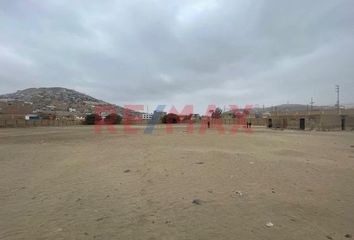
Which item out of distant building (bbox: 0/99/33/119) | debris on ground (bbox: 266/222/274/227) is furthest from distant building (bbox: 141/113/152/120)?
debris on ground (bbox: 266/222/274/227)

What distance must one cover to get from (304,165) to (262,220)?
6.72 meters

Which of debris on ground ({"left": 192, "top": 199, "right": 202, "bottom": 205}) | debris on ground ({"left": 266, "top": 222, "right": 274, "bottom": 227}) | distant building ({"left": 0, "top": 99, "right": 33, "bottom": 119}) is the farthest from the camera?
distant building ({"left": 0, "top": 99, "right": 33, "bottom": 119})

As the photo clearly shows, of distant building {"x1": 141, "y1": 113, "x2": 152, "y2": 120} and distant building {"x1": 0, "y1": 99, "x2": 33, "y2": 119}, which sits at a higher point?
distant building {"x1": 0, "y1": 99, "x2": 33, "y2": 119}

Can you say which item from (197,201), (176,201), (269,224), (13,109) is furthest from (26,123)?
(269,224)

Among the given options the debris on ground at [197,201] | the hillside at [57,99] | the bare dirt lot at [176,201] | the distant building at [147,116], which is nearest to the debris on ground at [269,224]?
the bare dirt lot at [176,201]

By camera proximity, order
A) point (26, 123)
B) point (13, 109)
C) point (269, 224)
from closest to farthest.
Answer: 1. point (269, 224)
2. point (26, 123)
3. point (13, 109)

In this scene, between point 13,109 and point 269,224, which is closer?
point 269,224

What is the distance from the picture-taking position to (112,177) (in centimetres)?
890

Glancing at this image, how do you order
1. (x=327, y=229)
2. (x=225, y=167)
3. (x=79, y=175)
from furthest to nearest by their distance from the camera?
(x=225, y=167)
(x=79, y=175)
(x=327, y=229)

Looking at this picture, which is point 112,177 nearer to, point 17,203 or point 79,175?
point 79,175

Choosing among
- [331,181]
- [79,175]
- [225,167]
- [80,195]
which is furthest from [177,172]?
[331,181]

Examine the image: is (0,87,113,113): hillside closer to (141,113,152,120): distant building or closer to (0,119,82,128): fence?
(141,113,152,120): distant building

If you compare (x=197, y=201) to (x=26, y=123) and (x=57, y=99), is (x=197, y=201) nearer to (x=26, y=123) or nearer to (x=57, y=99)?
(x=26, y=123)

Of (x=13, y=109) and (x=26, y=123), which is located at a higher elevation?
(x=13, y=109)
